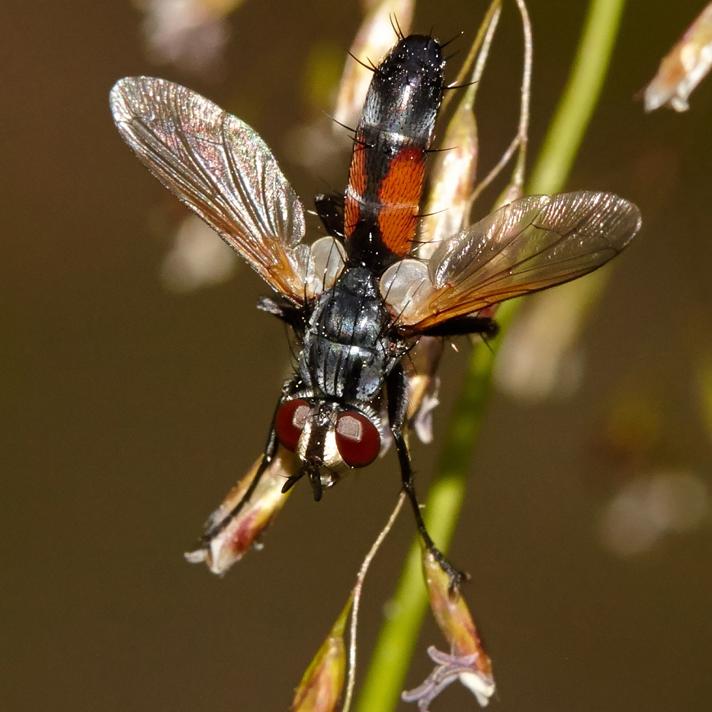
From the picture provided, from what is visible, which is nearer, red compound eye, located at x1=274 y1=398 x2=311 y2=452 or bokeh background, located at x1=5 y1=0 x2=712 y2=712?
red compound eye, located at x1=274 y1=398 x2=311 y2=452

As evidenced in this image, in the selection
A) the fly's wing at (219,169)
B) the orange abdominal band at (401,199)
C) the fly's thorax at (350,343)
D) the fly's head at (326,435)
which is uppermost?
the fly's wing at (219,169)

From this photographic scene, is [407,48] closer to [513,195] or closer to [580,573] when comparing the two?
[513,195]

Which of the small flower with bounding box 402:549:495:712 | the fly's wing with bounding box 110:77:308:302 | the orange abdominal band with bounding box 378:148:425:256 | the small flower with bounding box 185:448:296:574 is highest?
the fly's wing with bounding box 110:77:308:302

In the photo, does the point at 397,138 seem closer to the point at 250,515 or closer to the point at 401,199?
the point at 401,199

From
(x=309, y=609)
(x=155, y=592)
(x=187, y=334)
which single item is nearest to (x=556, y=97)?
(x=187, y=334)

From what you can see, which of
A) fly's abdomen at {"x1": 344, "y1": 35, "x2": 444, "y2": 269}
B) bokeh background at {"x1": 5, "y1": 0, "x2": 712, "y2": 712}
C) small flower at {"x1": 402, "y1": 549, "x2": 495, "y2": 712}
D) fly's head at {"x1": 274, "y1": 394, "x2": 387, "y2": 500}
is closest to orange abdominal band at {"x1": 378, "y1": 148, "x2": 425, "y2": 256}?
fly's abdomen at {"x1": 344, "y1": 35, "x2": 444, "y2": 269}

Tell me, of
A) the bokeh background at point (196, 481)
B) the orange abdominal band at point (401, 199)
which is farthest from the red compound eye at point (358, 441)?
the bokeh background at point (196, 481)

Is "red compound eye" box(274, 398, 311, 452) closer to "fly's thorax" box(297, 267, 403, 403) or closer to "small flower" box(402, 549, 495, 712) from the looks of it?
"fly's thorax" box(297, 267, 403, 403)

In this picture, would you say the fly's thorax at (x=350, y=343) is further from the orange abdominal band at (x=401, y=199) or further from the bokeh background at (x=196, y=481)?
the bokeh background at (x=196, y=481)

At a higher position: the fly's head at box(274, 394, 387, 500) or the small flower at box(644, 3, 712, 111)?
the small flower at box(644, 3, 712, 111)
